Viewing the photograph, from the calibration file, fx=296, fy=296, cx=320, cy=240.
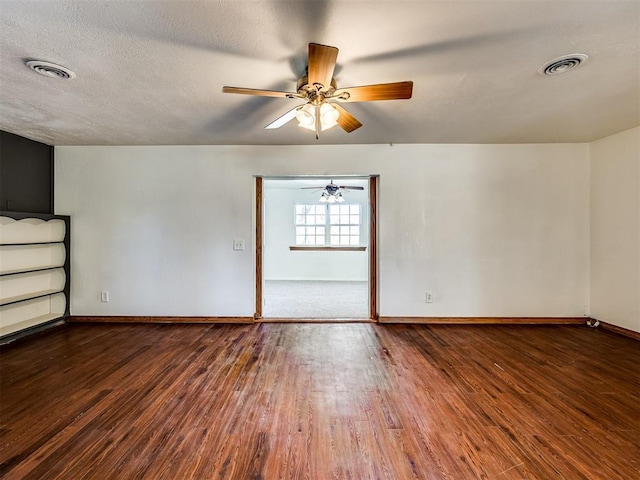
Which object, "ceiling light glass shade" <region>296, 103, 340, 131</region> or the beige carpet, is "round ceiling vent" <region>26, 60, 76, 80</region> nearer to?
"ceiling light glass shade" <region>296, 103, 340, 131</region>

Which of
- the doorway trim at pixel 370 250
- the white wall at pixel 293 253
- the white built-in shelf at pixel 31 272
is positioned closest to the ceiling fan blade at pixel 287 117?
the doorway trim at pixel 370 250

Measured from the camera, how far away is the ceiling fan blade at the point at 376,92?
181 centimetres

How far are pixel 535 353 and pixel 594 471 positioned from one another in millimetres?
1606

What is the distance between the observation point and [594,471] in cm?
142

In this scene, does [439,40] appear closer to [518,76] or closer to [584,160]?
[518,76]

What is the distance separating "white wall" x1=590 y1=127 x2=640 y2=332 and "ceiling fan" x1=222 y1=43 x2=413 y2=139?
3182 millimetres

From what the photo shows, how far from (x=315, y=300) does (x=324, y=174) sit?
7.48 ft

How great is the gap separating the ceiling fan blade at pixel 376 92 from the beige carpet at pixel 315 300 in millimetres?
2889

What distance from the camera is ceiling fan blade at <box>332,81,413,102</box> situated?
1814 millimetres

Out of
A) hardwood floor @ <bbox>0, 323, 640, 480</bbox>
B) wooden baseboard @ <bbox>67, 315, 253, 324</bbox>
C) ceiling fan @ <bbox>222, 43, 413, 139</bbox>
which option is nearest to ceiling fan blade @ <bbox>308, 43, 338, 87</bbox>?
ceiling fan @ <bbox>222, 43, 413, 139</bbox>

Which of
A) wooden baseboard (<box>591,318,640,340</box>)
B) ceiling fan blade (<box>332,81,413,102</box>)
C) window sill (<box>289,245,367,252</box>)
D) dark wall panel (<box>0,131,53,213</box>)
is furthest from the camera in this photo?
window sill (<box>289,245,367,252</box>)

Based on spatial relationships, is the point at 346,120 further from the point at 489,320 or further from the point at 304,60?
the point at 489,320

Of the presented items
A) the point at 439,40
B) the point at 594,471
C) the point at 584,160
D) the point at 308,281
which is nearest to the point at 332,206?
the point at 308,281

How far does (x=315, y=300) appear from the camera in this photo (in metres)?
5.10
